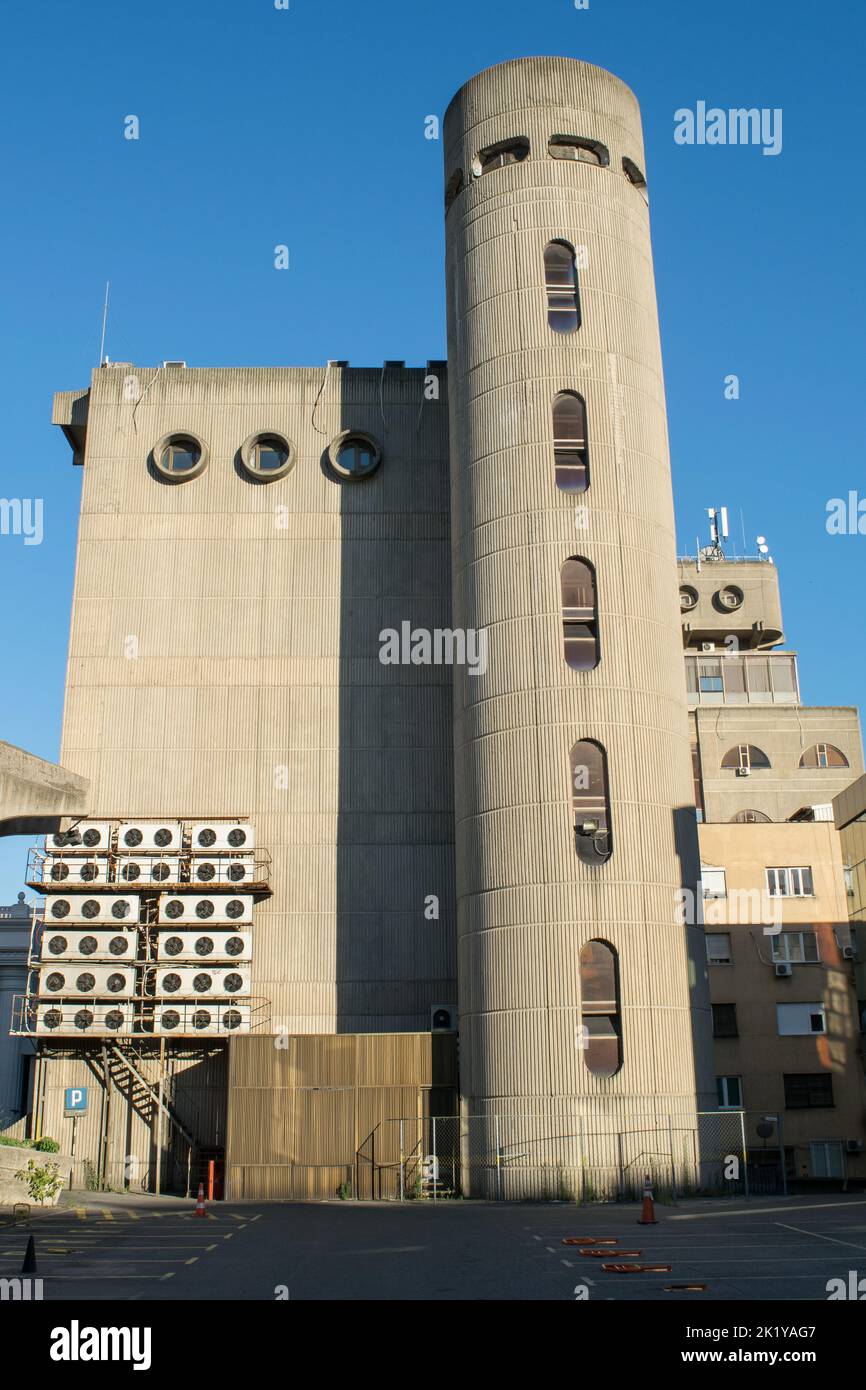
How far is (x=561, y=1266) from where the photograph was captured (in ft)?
55.7

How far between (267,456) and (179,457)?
3127mm

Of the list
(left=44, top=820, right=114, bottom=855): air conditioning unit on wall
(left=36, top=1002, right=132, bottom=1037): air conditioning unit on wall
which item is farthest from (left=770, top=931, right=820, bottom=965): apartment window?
(left=44, top=820, right=114, bottom=855): air conditioning unit on wall

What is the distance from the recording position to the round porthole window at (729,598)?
2822 inches

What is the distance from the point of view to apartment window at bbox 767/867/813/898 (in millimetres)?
48125

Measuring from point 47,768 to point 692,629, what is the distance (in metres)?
52.5

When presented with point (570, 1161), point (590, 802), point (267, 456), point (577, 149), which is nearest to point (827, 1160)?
point (570, 1161)

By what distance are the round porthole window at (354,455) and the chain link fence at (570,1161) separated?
21.6 m

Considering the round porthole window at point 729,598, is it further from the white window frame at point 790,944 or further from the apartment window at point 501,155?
the apartment window at point 501,155

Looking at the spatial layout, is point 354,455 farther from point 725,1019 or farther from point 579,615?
point 725,1019

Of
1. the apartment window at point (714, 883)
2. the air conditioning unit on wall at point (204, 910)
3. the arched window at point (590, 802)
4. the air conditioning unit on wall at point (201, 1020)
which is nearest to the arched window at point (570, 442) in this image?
the arched window at point (590, 802)

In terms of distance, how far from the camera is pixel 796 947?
4750 cm

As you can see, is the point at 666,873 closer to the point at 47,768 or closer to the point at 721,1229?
the point at 721,1229

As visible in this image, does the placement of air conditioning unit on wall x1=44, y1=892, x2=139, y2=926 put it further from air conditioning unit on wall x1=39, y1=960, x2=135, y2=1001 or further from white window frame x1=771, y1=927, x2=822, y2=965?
white window frame x1=771, y1=927, x2=822, y2=965
